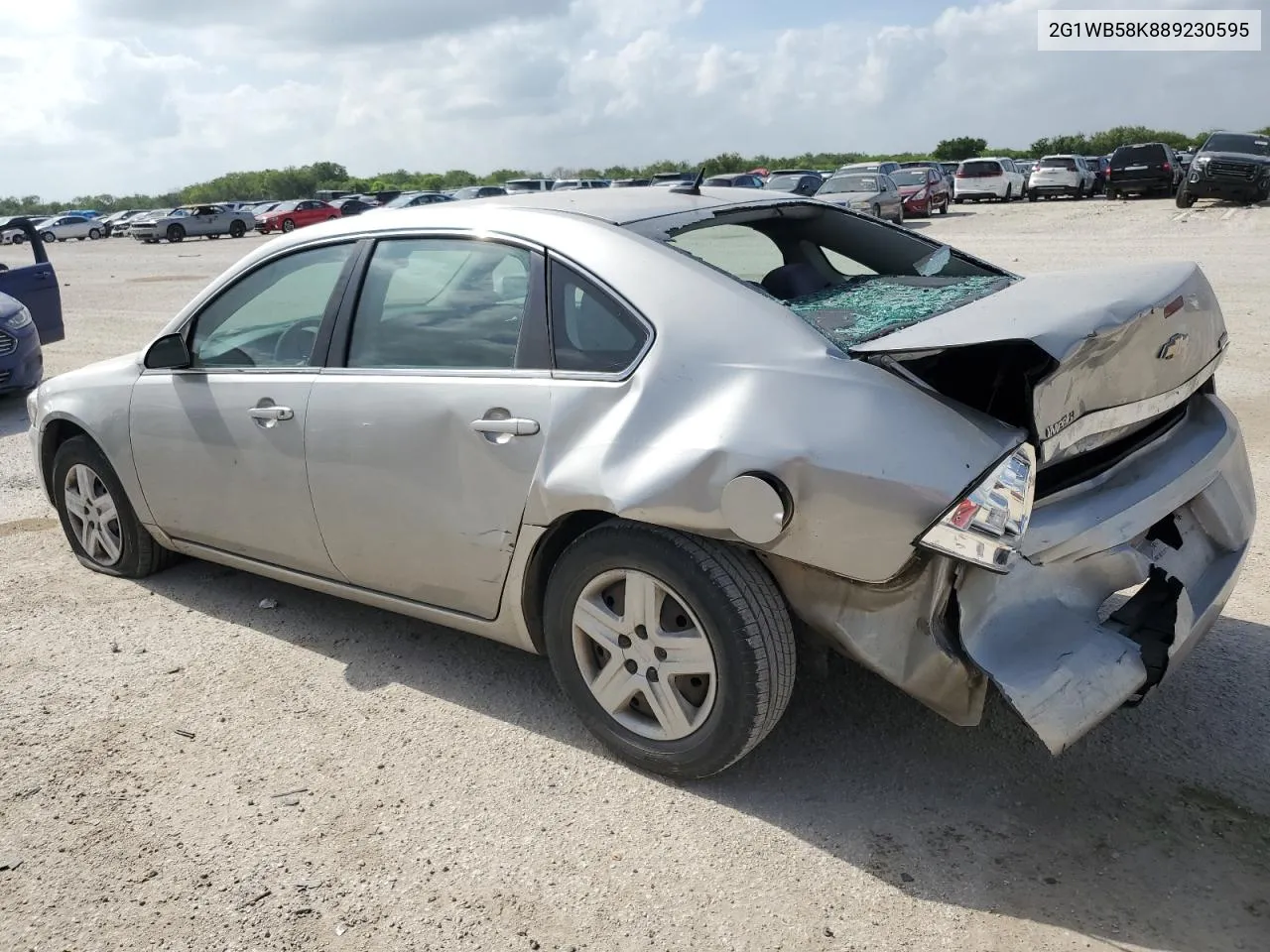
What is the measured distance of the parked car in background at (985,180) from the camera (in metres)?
35.1

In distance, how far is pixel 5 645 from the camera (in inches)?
168

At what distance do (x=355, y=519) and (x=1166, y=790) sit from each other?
259 centimetres

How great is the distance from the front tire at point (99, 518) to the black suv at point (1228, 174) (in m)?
27.9

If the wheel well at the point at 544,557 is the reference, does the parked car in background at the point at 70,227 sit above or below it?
below

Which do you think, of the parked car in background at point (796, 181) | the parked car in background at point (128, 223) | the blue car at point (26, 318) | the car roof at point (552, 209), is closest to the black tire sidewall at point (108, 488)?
the car roof at point (552, 209)

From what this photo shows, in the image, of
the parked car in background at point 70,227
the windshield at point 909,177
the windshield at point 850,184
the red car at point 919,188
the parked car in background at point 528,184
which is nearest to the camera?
the windshield at point 850,184

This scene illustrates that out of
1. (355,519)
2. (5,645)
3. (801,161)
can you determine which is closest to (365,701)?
(355,519)

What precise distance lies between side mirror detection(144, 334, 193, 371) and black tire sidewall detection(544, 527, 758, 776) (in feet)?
6.29

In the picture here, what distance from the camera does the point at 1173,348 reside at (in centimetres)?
296

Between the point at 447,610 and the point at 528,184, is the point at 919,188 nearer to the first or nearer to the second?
the point at 528,184

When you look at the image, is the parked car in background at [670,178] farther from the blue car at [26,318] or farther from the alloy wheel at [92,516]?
the blue car at [26,318]

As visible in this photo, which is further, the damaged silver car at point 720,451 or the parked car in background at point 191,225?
the parked car in background at point 191,225

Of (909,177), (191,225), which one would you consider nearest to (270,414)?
(909,177)

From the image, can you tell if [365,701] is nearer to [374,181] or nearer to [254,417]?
[254,417]
